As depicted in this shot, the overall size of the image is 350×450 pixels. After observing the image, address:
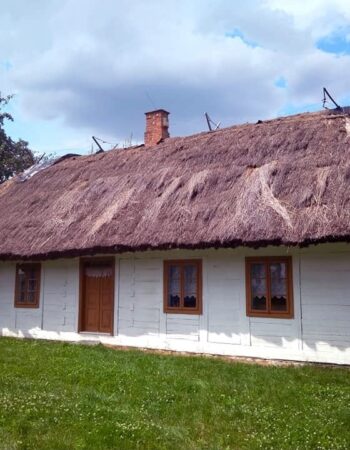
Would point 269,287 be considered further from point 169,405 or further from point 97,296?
point 97,296

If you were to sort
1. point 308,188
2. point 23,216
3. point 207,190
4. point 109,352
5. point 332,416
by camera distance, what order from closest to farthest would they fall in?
point 332,416
point 308,188
point 109,352
point 207,190
point 23,216

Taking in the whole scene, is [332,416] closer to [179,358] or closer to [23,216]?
[179,358]

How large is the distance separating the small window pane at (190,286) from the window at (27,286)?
14.3 ft

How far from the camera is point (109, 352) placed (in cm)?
1027

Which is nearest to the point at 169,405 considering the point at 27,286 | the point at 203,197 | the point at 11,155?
the point at 203,197

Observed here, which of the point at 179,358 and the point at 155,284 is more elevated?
the point at 155,284

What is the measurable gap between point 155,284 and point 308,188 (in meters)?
3.85

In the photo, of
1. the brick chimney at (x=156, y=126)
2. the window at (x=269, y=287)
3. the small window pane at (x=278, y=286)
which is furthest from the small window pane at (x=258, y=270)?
the brick chimney at (x=156, y=126)

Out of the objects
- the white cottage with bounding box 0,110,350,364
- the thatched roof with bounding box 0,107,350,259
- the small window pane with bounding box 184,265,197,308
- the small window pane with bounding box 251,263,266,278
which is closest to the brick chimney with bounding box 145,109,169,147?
the thatched roof with bounding box 0,107,350,259

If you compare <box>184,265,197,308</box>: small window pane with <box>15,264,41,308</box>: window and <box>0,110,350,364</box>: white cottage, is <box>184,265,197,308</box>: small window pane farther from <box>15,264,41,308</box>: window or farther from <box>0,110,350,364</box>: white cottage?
<box>15,264,41,308</box>: window

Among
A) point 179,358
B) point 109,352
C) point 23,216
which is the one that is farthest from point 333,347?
point 23,216

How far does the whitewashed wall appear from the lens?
29.6 ft

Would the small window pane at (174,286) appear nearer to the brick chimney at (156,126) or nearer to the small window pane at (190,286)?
the small window pane at (190,286)

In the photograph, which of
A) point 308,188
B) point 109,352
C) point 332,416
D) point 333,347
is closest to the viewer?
point 332,416
